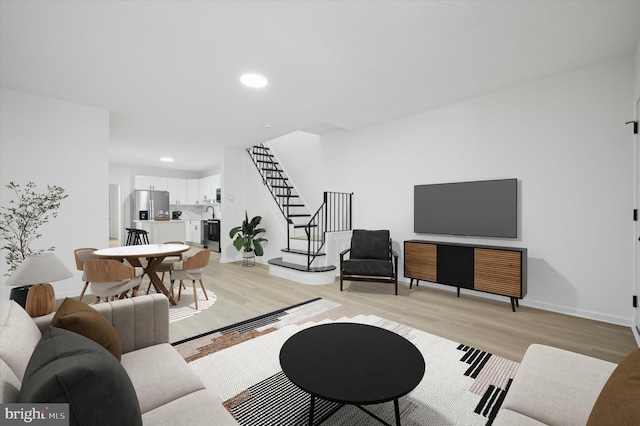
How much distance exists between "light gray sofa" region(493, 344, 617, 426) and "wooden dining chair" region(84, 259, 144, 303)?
3589mm

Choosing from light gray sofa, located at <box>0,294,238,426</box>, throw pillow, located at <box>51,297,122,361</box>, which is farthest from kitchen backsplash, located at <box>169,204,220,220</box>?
throw pillow, located at <box>51,297,122,361</box>

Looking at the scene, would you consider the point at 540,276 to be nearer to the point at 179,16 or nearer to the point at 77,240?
the point at 179,16

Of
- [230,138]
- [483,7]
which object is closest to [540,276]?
[483,7]

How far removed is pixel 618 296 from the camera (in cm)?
321

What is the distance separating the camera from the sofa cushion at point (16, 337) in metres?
1.02

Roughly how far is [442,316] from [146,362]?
3.08 meters

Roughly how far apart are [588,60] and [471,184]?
181 cm

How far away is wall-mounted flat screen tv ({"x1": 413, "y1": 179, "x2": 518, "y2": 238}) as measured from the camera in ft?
12.8

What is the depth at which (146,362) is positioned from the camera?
5.15ft

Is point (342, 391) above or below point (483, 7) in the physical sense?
below

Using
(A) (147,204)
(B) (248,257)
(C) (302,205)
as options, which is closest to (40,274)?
(B) (248,257)

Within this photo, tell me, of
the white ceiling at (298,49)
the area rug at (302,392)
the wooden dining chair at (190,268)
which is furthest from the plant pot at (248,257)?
the area rug at (302,392)

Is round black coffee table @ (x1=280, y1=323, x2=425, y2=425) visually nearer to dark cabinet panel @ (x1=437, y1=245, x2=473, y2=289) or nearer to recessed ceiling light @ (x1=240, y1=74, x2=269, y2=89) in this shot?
dark cabinet panel @ (x1=437, y1=245, x2=473, y2=289)

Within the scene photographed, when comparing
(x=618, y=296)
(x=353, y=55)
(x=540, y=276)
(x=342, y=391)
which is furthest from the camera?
(x=540, y=276)
